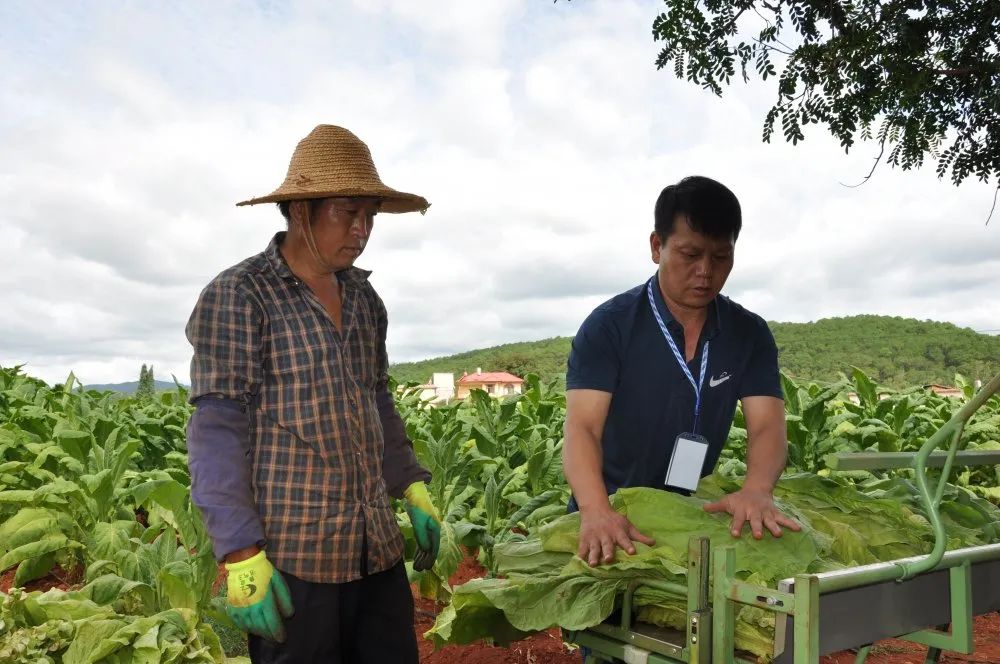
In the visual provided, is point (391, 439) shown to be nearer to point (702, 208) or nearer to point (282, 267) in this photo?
point (282, 267)

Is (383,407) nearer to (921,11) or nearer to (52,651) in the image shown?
(52,651)

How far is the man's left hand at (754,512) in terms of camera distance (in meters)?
2.27

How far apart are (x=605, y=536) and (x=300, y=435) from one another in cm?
85

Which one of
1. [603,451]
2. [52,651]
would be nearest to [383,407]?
[603,451]

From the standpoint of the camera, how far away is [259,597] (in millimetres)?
2334

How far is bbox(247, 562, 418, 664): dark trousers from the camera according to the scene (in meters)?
2.46

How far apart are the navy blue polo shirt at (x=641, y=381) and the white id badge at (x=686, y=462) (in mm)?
73

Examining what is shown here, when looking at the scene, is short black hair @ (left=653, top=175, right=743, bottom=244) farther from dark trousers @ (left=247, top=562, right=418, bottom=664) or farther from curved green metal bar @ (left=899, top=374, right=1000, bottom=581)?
dark trousers @ (left=247, top=562, right=418, bottom=664)

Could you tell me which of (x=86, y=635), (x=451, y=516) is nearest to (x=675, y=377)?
(x=86, y=635)

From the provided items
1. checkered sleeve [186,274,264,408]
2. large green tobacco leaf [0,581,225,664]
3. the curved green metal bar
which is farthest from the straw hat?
large green tobacco leaf [0,581,225,664]

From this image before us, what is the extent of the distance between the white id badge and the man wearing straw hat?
83 centimetres

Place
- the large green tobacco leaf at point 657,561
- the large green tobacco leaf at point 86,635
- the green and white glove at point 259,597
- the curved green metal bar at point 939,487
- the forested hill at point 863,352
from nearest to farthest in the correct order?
the curved green metal bar at point 939,487 → the large green tobacco leaf at point 657,561 → the green and white glove at point 259,597 → the large green tobacco leaf at point 86,635 → the forested hill at point 863,352

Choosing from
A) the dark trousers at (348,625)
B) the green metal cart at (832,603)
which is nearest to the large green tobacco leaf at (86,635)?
the dark trousers at (348,625)

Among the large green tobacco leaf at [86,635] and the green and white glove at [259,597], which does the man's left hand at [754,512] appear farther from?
the large green tobacco leaf at [86,635]
